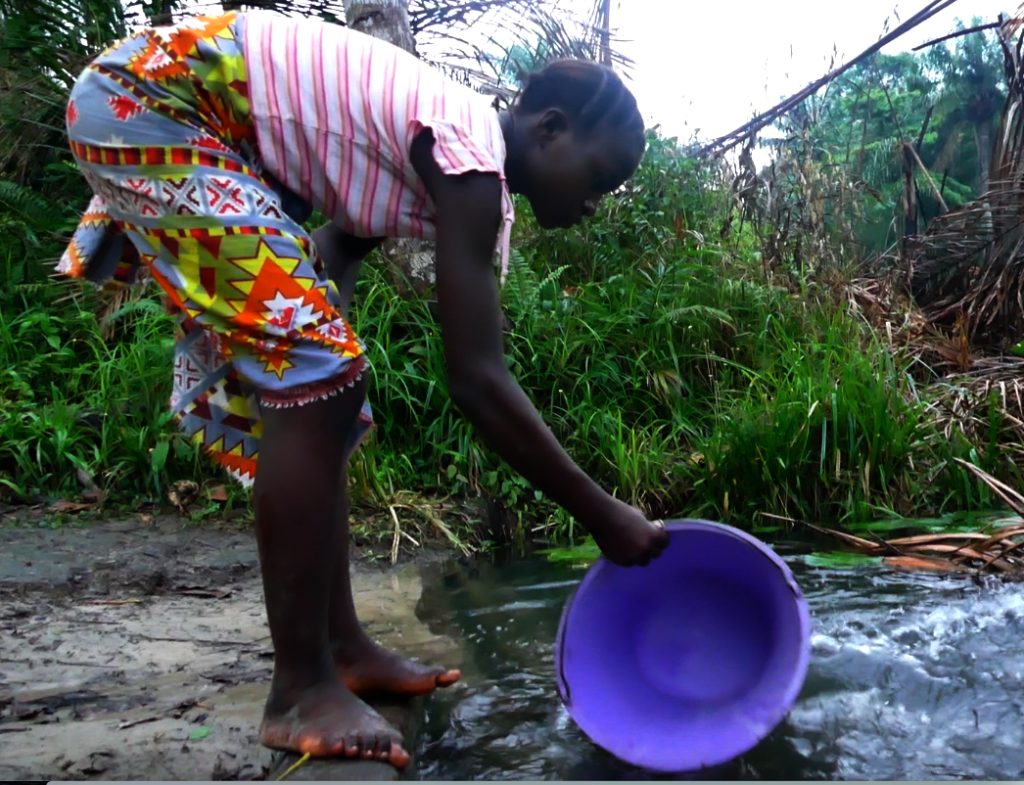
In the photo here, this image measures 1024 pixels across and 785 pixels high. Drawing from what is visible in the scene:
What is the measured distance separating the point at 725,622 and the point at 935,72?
14856 mm

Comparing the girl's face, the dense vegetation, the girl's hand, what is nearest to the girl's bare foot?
the girl's hand

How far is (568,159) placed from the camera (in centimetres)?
163

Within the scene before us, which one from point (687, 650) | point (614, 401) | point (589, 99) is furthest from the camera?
point (614, 401)

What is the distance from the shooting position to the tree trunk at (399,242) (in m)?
4.32

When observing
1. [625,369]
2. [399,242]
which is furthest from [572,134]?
[399,242]

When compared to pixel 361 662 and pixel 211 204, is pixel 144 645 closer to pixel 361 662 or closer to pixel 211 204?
pixel 361 662

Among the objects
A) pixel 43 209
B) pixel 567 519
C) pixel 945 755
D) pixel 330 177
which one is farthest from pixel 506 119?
pixel 43 209

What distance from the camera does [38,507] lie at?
3357mm

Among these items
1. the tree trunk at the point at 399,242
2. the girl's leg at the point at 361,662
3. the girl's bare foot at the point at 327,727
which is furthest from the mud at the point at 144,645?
the tree trunk at the point at 399,242

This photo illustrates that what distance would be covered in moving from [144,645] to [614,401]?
91.3 inches

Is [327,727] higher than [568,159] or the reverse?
the reverse

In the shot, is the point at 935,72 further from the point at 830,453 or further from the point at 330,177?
the point at 330,177

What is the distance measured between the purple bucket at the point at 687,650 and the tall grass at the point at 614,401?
1735 millimetres

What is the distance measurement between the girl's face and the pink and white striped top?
9 centimetres
